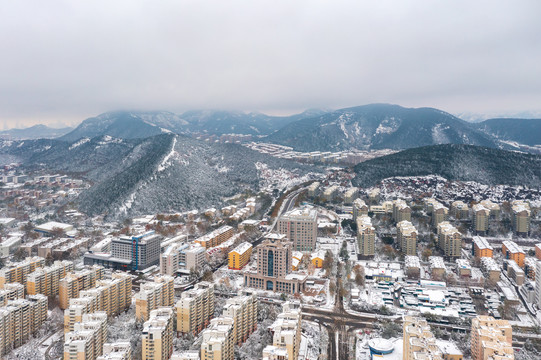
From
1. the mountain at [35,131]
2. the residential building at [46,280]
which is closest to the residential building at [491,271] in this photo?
the residential building at [46,280]

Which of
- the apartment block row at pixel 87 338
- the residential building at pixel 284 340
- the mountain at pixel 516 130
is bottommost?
the apartment block row at pixel 87 338

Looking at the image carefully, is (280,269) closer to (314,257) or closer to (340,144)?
(314,257)

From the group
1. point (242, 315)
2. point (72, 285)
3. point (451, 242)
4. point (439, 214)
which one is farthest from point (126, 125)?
point (242, 315)

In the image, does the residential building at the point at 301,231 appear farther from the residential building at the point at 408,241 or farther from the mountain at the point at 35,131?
the mountain at the point at 35,131

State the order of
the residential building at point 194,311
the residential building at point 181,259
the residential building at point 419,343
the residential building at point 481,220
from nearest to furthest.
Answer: the residential building at point 419,343, the residential building at point 194,311, the residential building at point 181,259, the residential building at point 481,220

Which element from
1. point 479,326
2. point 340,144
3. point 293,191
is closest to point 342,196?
point 293,191

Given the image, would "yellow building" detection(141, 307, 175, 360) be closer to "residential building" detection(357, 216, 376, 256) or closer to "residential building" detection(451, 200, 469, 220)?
"residential building" detection(357, 216, 376, 256)
